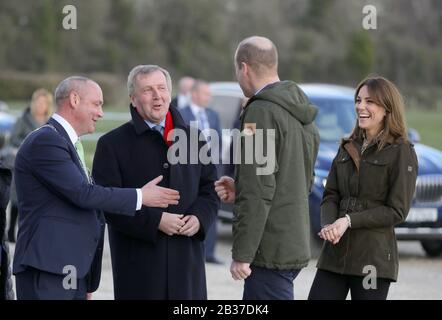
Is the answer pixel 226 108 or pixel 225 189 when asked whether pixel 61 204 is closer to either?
pixel 225 189

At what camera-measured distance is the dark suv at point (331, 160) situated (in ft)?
38.9

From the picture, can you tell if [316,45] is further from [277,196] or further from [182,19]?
[277,196]

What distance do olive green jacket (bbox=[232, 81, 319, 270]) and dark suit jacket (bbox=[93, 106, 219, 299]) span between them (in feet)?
1.30

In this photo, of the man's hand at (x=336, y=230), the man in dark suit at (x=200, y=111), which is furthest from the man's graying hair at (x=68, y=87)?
the man in dark suit at (x=200, y=111)

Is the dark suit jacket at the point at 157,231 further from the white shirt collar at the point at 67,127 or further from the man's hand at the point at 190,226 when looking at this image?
the white shirt collar at the point at 67,127

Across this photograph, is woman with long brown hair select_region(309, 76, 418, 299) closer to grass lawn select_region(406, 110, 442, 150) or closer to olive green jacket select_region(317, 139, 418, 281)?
olive green jacket select_region(317, 139, 418, 281)

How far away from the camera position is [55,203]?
215 inches

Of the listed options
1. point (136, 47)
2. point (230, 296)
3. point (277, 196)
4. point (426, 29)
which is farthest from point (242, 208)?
point (426, 29)

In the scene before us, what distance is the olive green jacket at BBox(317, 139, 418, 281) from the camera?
5852mm

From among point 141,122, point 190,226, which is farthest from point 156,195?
point 141,122

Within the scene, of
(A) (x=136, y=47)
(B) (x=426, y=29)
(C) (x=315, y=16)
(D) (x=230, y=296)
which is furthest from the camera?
(B) (x=426, y=29)

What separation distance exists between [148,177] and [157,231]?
12.8 inches

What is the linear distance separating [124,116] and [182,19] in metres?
27.7

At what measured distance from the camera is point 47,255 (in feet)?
17.8
